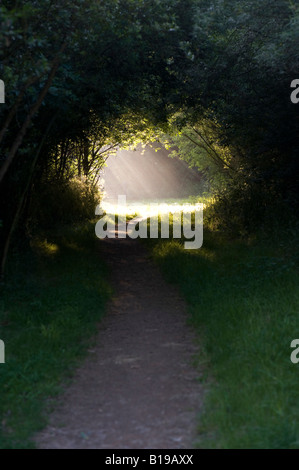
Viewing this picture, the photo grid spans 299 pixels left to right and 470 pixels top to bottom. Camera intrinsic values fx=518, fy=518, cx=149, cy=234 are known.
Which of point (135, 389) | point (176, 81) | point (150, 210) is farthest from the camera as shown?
point (150, 210)

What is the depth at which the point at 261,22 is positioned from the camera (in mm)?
11922

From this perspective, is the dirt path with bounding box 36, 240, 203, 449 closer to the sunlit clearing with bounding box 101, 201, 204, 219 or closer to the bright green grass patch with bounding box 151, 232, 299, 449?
the bright green grass patch with bounding box 151, 232, 299, 449

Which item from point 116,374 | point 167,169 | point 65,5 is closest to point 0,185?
point 65,5

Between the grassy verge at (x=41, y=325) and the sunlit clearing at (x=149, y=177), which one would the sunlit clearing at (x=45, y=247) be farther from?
the sunlit clearing at (x=149, y=177)

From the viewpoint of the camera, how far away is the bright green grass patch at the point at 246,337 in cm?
473

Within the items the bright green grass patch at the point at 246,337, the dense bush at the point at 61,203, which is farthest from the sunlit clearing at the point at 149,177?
the bright green grass patch at the point at 246,337

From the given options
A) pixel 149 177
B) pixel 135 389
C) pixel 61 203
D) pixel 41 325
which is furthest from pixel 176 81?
pixel 149 177

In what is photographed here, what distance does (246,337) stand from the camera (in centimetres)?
676

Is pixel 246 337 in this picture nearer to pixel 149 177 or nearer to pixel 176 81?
pixel 176 81

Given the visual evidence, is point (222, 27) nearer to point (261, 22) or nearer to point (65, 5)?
point (261, 22)

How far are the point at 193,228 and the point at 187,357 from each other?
11.2m

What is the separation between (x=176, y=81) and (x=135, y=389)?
9723 mm

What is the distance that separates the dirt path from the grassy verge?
237mm

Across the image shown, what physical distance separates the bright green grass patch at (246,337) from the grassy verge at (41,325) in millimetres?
1707
